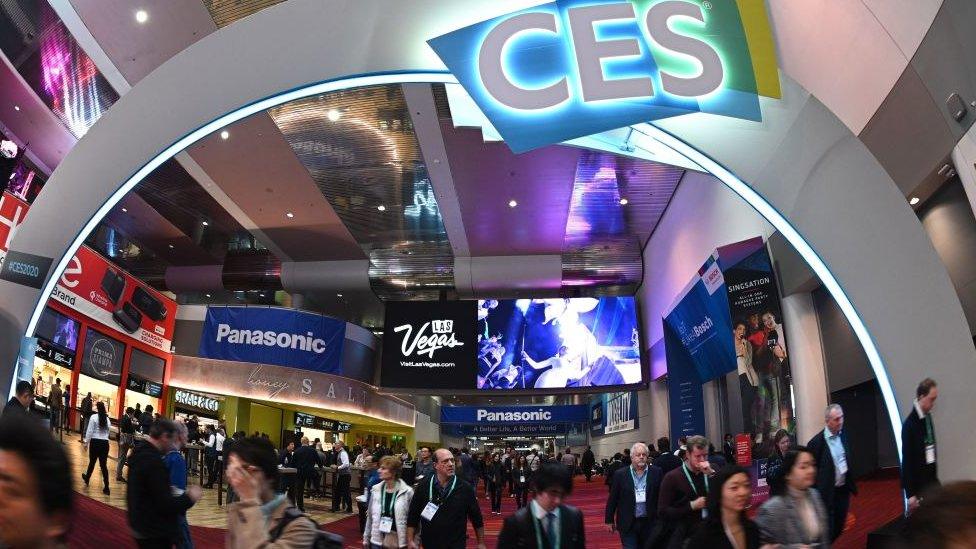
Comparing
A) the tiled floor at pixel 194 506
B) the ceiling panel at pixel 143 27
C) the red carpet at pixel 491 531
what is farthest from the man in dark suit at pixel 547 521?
the ceiling panel at pixel 143 27

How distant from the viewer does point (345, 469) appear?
42.6 feet

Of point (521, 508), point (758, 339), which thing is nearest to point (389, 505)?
point (521, 508)

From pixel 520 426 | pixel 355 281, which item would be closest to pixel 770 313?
pixel 355 281

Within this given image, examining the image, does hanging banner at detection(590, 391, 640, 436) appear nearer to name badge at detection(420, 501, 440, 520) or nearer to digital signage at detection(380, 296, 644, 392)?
digital signage at detection(380, 296, 644, 392)

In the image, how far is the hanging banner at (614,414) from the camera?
20031 millimetres

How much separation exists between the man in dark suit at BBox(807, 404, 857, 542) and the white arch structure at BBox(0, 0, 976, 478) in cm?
43

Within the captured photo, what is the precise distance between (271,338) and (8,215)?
732 centimetres

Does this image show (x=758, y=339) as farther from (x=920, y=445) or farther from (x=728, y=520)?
(x=728, y=520)

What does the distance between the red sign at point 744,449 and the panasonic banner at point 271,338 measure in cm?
1185

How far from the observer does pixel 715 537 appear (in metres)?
2.70

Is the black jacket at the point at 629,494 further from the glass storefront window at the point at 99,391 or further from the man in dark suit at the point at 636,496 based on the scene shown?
the glass storefront window at the point at 99,391

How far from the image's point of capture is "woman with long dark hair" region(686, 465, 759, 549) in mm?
2703

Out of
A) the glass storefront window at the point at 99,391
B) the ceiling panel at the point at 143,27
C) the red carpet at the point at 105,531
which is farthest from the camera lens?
the glass storefront window at the point at 99,391

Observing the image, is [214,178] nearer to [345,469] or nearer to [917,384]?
[345,469]
